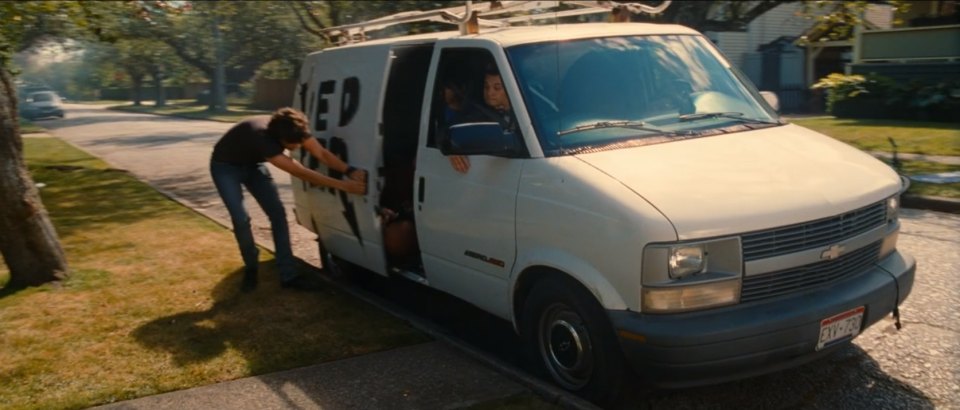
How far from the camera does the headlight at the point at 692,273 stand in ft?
13.0

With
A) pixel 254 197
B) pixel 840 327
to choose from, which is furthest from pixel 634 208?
pixel 254 197

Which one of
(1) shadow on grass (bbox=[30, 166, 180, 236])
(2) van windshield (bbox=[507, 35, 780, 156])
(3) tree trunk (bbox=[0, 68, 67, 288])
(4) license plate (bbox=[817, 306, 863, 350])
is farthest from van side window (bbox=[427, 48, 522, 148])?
(1) shadow on grass (bbox=[30, 166, 180, 236])

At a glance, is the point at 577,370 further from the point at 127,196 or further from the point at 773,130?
the point at 127,196

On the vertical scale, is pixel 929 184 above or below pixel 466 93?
below

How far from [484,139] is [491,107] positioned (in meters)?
0.56

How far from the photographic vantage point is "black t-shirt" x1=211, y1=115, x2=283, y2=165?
258 inches

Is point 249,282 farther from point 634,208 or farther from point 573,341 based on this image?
point 634,208

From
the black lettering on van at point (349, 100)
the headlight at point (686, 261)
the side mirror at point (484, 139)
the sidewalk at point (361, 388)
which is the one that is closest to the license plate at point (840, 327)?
the headlight at point (686, 261)

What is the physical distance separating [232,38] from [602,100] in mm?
49347

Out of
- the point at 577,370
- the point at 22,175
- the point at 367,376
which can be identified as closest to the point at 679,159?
the point at 577,370

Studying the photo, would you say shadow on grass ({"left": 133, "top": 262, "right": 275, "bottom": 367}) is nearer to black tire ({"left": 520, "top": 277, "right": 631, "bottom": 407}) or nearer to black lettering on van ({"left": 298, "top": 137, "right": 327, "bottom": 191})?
black lettering on van ({"left": 298, "top": 137, "right": 327, "bottom": 191})

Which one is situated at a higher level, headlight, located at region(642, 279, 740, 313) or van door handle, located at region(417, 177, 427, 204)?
van door handle, located at region(417, 177, 427, 204)

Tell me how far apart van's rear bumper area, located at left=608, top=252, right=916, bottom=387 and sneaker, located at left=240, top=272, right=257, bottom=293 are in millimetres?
3786

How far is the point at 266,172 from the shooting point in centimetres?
714
